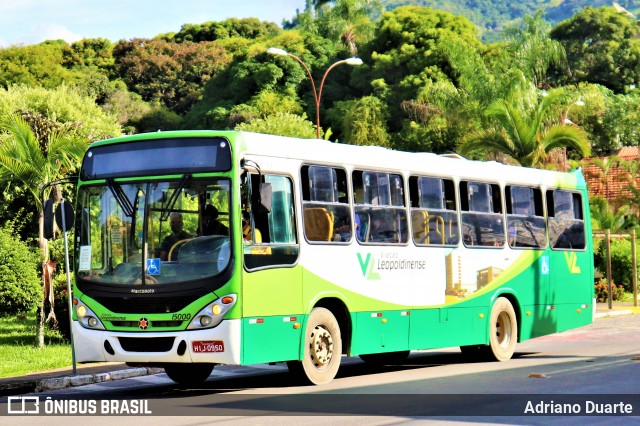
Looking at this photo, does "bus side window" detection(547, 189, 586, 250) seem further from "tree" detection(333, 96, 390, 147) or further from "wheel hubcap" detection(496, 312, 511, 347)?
"tree" detection(333, 96, 390, 147)

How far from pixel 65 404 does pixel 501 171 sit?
8.94 metres

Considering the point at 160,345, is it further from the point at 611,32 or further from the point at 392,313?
the point at 611,32

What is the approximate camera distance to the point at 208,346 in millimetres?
13125

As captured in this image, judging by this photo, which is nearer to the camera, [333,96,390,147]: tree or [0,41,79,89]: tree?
[333,96,390,147]: tree

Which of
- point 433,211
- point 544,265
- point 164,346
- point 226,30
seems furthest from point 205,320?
point 226,30

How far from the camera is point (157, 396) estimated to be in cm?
1413

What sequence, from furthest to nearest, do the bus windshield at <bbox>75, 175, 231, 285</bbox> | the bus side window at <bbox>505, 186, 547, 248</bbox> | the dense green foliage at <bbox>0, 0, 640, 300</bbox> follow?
1. the dense green foliage at <bbox>0, 0, 640, 300</bbox>
2. the bus side window at <bbox>505, 186, 547, 248</bbox>
3. the bus windshield at <bbox>75, 175, 231, 285</bbox>

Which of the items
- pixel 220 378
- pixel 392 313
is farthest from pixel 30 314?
pixel 392 313

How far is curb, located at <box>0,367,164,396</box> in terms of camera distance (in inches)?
596

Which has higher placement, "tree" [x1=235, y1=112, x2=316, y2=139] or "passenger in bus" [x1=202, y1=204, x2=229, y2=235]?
"tree" [x1=235, y1=112, x2=316, y2=139]

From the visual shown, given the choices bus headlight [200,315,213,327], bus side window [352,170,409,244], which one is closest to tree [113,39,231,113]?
bus side window [352,170,409,244]

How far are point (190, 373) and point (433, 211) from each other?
446cm

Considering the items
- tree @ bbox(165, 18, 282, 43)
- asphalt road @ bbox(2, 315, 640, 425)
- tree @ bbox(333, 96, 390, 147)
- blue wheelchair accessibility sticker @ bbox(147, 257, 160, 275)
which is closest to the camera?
asphalt road @ bbox(2, 315, 640, 425)

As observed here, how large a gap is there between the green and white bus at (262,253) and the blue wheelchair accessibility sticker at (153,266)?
0.01 meters
